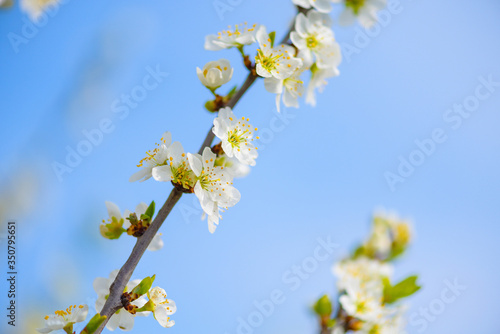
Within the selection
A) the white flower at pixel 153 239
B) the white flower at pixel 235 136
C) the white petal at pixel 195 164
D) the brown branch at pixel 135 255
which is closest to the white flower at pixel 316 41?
the white flower at pixel 235 136

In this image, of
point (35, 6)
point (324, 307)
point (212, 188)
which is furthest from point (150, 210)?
point (35, 6)

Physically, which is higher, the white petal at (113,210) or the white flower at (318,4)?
the white flower at (318,4)

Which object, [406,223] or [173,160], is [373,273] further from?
[173,160]

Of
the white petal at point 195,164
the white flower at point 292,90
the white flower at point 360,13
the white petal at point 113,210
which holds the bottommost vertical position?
the white petal at point 113,210

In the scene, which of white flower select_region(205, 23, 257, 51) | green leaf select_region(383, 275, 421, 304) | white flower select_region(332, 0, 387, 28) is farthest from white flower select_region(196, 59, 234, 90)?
green leaf select_region(383, 275, 421, 304)

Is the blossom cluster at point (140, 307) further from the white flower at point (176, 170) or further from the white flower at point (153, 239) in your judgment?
the white flower at point (176, 170)

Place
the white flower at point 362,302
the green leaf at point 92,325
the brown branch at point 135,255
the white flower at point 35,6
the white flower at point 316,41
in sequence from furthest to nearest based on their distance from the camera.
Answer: the white flower at point 35,6 < the white flower at point 362,302 < the white flower at point 316,41 < the brown branch at point 135,255 < the green leaf at point 92,325

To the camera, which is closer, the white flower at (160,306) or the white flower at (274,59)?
the white flower at (160,306)
